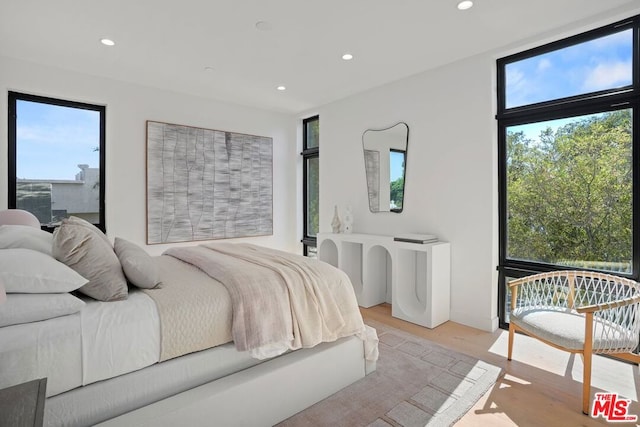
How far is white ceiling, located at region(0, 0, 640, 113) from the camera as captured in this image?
7.75 ft

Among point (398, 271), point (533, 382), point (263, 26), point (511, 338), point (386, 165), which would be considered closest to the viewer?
point (533, 382)

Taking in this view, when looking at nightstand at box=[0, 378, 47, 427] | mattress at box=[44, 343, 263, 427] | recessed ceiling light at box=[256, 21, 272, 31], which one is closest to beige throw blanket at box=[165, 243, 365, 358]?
mattress at box=[44, 343, 263, 427]

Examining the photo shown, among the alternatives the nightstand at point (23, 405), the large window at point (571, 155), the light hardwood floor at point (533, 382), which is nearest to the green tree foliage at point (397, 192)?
the large window at point (571, 155)

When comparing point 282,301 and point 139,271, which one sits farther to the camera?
point 282,301

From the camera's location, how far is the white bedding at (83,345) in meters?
1.19

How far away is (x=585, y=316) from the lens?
77.6 inches

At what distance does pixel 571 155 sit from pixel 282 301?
2613mm

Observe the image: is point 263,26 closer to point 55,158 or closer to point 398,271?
point 398,271

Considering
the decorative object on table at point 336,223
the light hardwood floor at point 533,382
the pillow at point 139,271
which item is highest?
the decorative object on table at point 336,223

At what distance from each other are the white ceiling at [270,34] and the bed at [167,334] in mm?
1678

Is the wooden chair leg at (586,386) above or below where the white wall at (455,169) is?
below

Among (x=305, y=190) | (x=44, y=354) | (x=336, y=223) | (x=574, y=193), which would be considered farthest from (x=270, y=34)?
(x=305, y=190)

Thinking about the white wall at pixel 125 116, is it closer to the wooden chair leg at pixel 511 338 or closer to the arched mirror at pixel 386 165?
the arched mirror at pixel 386 165

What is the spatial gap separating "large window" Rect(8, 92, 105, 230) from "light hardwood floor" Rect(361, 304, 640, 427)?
12.2 feet
